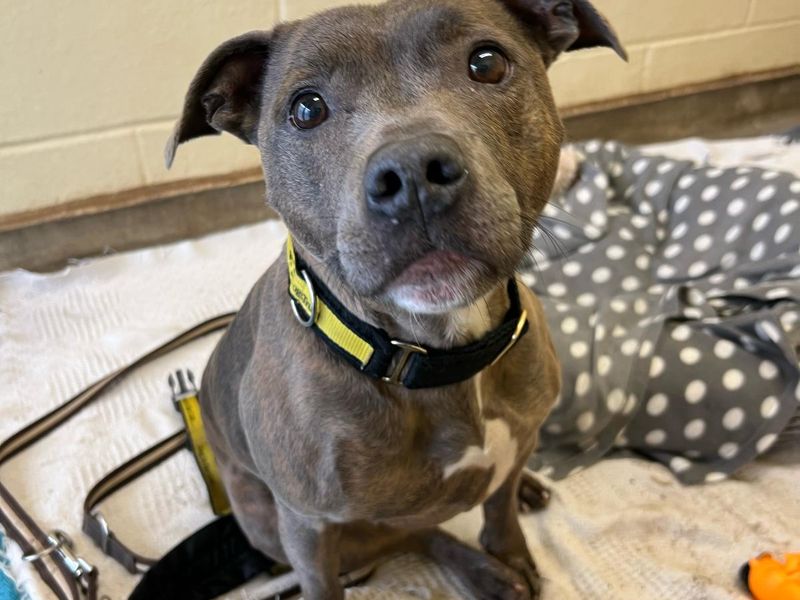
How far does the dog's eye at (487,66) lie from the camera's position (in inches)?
42.1

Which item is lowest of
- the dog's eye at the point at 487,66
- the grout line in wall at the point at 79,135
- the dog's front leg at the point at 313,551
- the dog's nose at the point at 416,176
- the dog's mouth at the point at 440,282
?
the dog's front leg at the point at 313,551

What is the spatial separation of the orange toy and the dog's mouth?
901mm

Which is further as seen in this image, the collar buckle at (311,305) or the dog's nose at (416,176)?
the collar buckle at (311,305)

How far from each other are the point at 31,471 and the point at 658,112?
2770mm

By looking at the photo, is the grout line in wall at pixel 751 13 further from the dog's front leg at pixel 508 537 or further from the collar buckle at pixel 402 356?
the collar buckle at pixel 402 356

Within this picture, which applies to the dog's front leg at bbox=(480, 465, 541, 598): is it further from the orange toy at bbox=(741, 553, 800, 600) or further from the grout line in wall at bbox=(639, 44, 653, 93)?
the grout line in wall at bbox=(639, 44, 653, 93)

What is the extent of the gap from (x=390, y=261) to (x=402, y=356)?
241 mm

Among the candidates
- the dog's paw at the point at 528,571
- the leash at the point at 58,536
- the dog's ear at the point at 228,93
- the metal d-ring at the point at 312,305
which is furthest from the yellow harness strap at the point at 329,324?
the leash at the point at 58,536

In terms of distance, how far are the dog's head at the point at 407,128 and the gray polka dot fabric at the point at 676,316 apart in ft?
1.56

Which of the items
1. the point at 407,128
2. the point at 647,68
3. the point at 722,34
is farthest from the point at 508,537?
the point at 722,34

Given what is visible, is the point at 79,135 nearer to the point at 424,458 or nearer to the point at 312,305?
the point at 312,305

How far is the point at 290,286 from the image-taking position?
1.22 m

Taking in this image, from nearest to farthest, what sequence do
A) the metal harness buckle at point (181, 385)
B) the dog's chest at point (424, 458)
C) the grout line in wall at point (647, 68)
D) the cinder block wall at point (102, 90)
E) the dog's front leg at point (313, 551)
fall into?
the dog's chest at point (424, 458), the dog's front leg at point (313, 551), the metal harness buckle at point (181, 385), the cinder block wall at point (102, 90), the grout line in wall at point (647, 68)

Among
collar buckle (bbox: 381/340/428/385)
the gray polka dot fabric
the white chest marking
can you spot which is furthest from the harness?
the gray polka dot fabric
